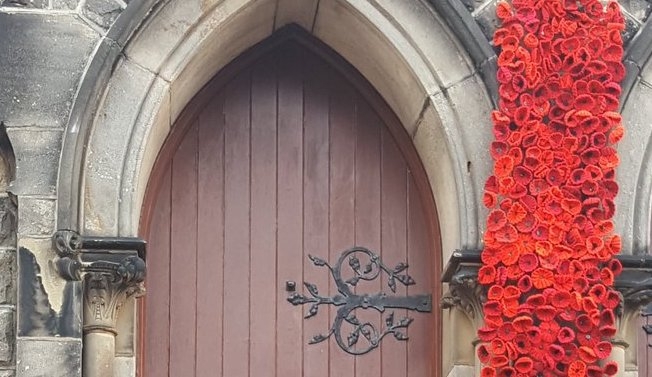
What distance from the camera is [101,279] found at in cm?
652

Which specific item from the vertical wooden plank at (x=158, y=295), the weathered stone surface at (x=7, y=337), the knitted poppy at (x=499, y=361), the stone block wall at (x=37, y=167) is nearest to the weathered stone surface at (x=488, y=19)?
the knitted poppy at (x=499, y=361)

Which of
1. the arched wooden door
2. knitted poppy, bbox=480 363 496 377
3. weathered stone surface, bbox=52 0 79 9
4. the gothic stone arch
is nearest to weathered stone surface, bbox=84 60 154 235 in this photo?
the gothic stone arch

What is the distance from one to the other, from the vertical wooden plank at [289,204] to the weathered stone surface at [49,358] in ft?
3.26

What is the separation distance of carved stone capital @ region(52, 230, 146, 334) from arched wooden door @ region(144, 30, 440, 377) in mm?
534

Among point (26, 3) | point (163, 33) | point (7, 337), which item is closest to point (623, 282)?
point (163, 33)

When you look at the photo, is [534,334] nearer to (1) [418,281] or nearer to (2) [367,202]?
(1) [418,281]

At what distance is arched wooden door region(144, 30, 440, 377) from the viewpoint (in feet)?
23.3

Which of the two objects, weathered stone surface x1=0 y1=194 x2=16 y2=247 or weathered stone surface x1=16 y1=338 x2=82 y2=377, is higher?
weathered stone surface x1=0 y1=194 x2=16 y2=247

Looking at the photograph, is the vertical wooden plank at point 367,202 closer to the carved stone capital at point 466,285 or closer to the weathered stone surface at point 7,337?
the carved stone capital at point 466,285

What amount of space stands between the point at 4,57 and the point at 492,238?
77.1 inches

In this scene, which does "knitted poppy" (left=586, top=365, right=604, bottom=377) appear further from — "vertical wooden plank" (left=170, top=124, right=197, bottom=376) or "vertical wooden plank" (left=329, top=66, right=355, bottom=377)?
"vertical wooden plank" (left=170, top=124, right=197, bottom=376)

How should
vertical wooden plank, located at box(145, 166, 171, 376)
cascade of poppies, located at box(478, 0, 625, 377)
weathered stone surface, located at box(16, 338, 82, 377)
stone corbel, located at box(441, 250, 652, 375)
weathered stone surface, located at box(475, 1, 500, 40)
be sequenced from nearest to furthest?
weathered stone surface, located at box(16, 338, 82, 377) → cascade of poppies, located at box(478, 0, 625, 377) → stone corbel, located at box(441, 250, 652, 375) → weathered stone surface, located at box(475, 1, 500, 40) → vertical wooden plank, located at box(145, 166, 171, 376)

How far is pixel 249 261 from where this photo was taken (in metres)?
7.16

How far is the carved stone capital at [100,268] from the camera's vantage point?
6453 mm
